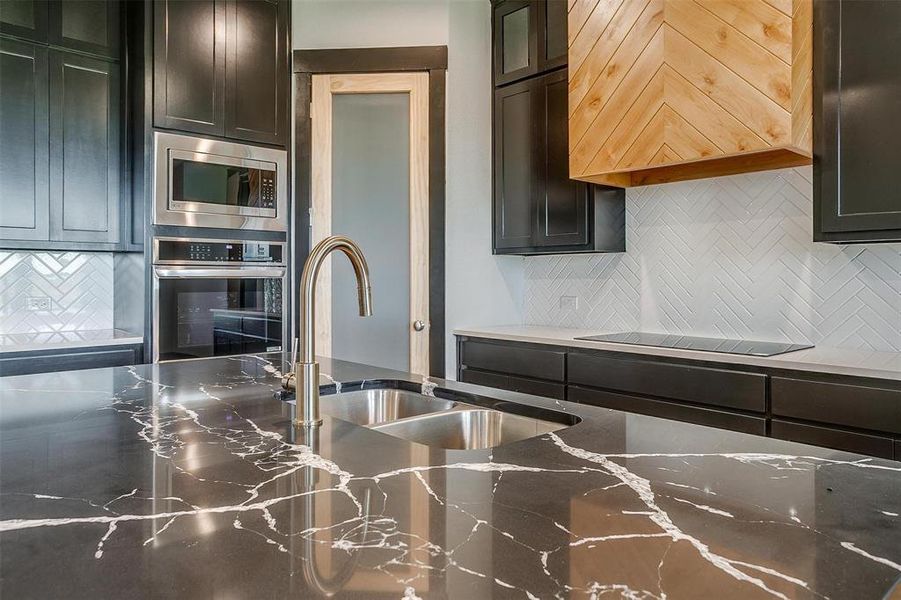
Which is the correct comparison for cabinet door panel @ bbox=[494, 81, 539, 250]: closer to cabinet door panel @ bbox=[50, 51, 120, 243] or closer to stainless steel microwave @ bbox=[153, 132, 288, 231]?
stainless steel microwave @ bbox=[153, 132, 288, 231]

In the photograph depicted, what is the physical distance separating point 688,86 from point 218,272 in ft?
7.82

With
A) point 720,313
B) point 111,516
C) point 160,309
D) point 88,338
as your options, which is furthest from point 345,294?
point 111,516

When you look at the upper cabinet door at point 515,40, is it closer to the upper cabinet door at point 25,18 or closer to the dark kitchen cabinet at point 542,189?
the dark kitchen cabinet at point 542,189

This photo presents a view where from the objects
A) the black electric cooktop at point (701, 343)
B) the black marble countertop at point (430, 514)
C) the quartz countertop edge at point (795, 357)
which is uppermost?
the black electric cooktop at point (701, 343)

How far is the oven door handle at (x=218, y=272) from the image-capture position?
2.99 meters

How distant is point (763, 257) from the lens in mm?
2904

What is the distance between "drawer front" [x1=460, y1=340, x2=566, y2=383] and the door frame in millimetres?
198

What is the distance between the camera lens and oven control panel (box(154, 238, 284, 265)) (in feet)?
9.84

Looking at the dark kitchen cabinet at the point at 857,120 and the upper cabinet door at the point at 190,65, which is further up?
the upper cabinet door at the point at 190,65

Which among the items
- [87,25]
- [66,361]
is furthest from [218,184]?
[66,361]

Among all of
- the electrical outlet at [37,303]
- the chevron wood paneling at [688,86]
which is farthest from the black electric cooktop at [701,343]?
the electrical outlet at [37,303]

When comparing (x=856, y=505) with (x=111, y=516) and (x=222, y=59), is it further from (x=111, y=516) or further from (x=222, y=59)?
(x=222, y=59)

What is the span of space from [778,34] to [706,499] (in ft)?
6.95

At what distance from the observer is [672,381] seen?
2.57 metres
